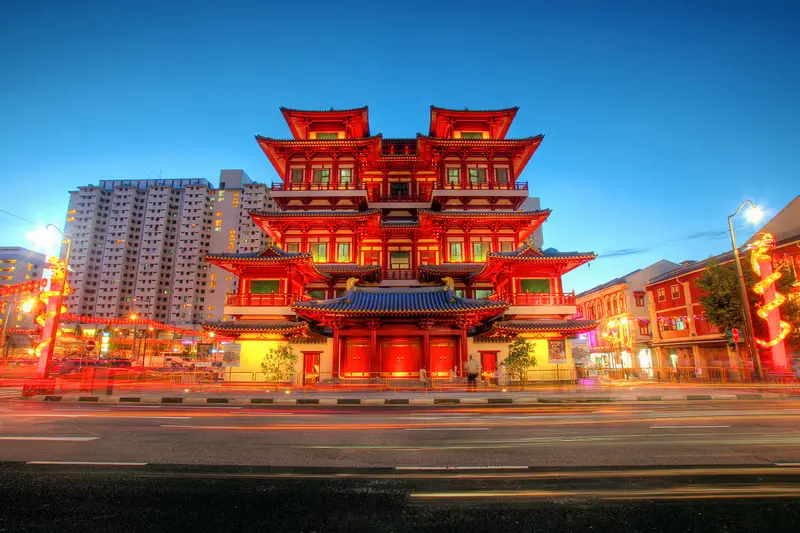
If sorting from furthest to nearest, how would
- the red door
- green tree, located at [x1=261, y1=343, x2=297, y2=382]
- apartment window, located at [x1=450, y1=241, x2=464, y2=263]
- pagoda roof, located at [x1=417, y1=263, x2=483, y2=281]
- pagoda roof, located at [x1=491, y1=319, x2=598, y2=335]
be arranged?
1. apartment window, located at [x1=450, y1=241, x2=464, y2=263]
2. pagoda roof, located at [x1=417, y1=263, x2=483, y2=281]
3. the red door
4. pagoda roof, located at [x1=491, y1=319, x2=598, y2=335]
5. green tree, located at [x1=261, y1=343, x2=297, y2=382]

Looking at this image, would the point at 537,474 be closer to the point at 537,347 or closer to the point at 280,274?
the point at 537,347

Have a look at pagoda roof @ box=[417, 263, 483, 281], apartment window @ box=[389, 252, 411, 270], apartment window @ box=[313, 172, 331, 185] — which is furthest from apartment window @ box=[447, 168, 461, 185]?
apartment window @ box=[313, 172, 331, 185]

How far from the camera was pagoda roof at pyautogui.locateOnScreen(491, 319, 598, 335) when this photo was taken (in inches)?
1035

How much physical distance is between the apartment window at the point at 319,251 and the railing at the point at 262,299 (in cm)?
516

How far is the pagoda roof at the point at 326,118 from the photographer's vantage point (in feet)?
111

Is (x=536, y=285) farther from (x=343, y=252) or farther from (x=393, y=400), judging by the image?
(x=393, y=400)

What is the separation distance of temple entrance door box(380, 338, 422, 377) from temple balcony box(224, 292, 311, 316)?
6777 mm

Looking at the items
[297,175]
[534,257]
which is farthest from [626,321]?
[297,175]

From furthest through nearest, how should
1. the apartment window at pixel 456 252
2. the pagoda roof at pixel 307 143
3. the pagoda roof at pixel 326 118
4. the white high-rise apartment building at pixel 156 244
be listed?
the white high-rise apartment building at pixel 156 244, the pagoda roof at pixel 326 118, the pagoda roof at pixel 307 143, the apartment window at pixel 456 252

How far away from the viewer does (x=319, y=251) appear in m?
32.3

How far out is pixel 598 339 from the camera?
52062 millimetres

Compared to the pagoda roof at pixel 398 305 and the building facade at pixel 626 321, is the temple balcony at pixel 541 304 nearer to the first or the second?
the pagoda roof at pixel 398 305

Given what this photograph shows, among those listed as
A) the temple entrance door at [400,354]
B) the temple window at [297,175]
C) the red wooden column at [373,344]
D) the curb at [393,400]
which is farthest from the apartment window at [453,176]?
the curb at [393,400]

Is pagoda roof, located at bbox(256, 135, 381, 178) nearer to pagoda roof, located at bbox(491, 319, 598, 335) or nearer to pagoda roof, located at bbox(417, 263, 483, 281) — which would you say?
pagoda roof, located at bbox(417, 263, 483, 281)
